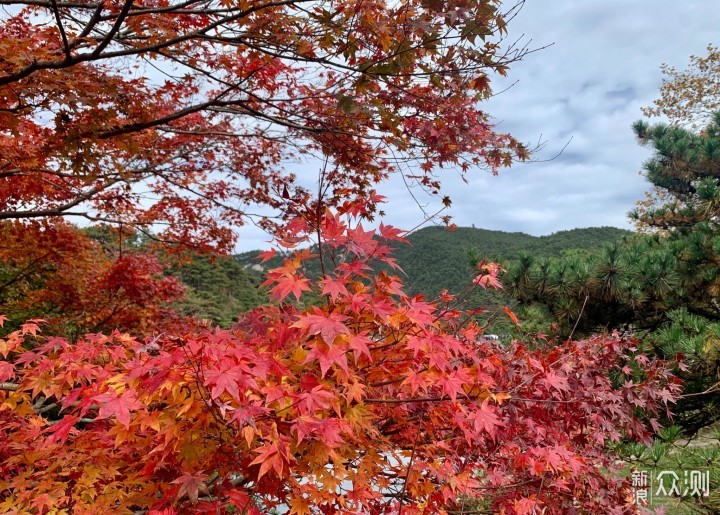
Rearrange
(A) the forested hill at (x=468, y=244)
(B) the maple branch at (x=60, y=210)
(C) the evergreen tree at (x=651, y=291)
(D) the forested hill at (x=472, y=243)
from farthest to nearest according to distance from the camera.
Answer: (D) the forested hill at (x=472, y=243)
(A) the forested hill at (x=468, y=244)
(B) the maple branch at (x=60, y=210)
(C) the evergreen tree at (x=651, y=291)

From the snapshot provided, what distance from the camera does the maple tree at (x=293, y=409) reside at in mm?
1760

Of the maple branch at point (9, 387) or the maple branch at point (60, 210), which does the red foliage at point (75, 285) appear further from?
the maple branch at point (9, 387)

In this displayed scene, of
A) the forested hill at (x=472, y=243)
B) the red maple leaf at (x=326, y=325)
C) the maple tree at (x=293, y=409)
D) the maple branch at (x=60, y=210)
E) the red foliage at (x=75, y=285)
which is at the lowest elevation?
the maple tree at (x=293, y=409)

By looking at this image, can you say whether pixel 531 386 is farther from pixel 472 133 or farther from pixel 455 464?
pixel 472 133

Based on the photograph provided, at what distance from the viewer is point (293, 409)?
5.87ft

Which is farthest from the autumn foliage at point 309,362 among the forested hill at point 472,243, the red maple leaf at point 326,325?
the forested hill at point 472,243

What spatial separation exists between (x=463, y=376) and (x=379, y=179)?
430cm

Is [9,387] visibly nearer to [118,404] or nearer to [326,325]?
[118,404]

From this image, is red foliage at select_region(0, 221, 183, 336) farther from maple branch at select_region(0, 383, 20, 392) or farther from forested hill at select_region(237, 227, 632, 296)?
forested hill at select_region(237, 227, 632, 296)

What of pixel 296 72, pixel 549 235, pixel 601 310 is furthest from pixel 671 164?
pixel 549 235

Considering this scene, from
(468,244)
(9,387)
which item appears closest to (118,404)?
(9,387)

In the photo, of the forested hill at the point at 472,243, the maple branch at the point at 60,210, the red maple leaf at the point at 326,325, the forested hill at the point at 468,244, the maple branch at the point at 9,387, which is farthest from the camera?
the forested hill at the point at 472,243

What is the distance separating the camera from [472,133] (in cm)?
463

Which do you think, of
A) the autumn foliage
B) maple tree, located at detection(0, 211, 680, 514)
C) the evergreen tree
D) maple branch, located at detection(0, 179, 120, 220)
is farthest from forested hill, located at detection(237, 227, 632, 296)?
maple tree, located at detection(0, 211, 680, 514)
